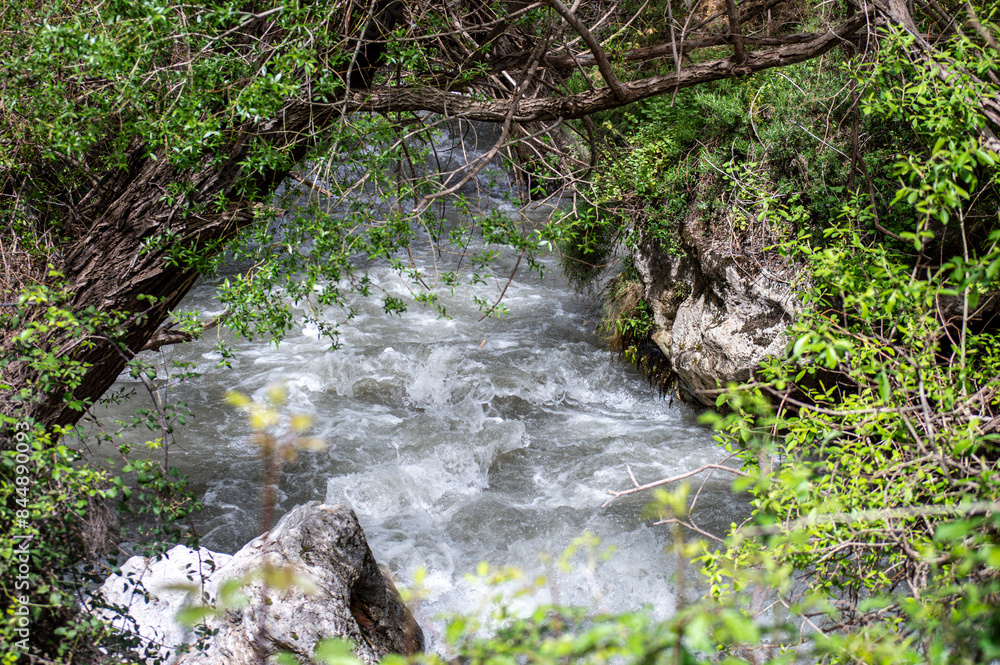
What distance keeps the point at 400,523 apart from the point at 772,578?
407 cm

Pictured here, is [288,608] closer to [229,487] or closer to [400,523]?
[400,523]

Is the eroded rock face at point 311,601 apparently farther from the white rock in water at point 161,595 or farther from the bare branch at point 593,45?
the bare branch at point 593,45

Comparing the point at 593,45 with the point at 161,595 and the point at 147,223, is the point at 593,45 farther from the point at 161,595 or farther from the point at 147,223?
the point at 161,595

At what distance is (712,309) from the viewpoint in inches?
221

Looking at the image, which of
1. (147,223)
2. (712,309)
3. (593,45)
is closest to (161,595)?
(147,223)

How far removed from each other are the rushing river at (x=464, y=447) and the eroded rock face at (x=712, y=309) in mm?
728

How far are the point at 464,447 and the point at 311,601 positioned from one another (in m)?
2.55

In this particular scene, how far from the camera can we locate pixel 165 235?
3.54 meters

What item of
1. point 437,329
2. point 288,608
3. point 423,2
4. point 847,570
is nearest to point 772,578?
point 847,570

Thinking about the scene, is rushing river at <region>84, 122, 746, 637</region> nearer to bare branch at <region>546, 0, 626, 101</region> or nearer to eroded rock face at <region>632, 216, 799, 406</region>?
eroded rock face at <region>632, 216, 799, 406</region>

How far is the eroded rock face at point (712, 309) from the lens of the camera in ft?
17.0

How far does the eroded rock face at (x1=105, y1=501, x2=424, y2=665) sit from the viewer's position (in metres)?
3.33

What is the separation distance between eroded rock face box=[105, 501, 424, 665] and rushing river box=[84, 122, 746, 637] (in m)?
0.61

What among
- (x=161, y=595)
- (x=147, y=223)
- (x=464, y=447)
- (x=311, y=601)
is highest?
(x=147, y=223)
